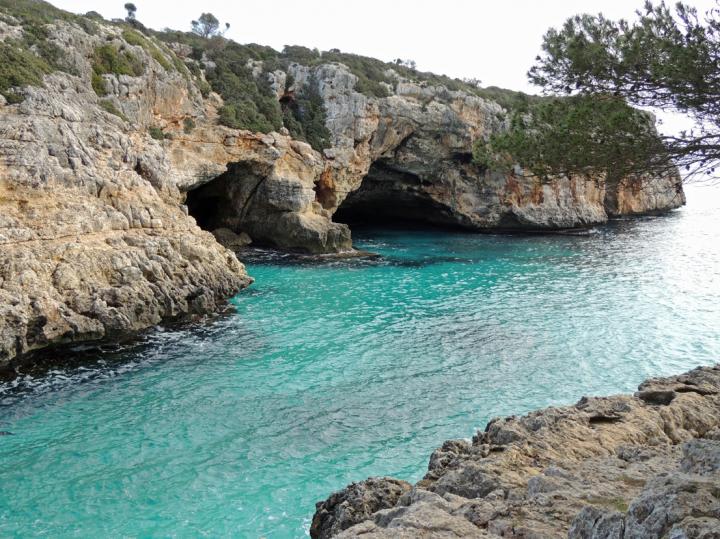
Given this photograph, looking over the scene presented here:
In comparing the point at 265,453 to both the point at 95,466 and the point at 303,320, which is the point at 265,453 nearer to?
the point at 95,466

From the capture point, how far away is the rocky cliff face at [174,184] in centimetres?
1523

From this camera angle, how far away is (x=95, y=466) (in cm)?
971

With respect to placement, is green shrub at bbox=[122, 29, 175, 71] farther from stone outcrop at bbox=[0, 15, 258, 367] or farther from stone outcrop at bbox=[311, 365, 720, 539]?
stone outcrop at bbox=[311, 365, 720, 539]

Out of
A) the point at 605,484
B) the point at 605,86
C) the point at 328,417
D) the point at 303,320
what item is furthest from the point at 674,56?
the point at 303,320

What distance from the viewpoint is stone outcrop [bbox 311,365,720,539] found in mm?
3908

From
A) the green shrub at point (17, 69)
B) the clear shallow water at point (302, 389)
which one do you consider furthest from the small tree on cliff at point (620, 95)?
the green shrub at point (17, 69)

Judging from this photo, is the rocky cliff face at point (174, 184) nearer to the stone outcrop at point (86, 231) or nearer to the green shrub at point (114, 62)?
the stone outcrop at point (86, 231)

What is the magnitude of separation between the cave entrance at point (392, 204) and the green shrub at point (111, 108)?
21.2 metres

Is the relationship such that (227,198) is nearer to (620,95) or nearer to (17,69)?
(17,69)

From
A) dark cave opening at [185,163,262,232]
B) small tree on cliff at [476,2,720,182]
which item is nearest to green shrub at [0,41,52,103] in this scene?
dark cave opening at [185,163,262,232]

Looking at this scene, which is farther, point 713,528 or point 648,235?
point 648,235

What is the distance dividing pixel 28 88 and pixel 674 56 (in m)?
18.9

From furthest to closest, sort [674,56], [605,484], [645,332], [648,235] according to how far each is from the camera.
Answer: [648,235], [645,332], [674,56], [605,484]

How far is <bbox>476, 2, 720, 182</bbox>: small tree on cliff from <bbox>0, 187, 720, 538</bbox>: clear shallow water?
587 centimetres
